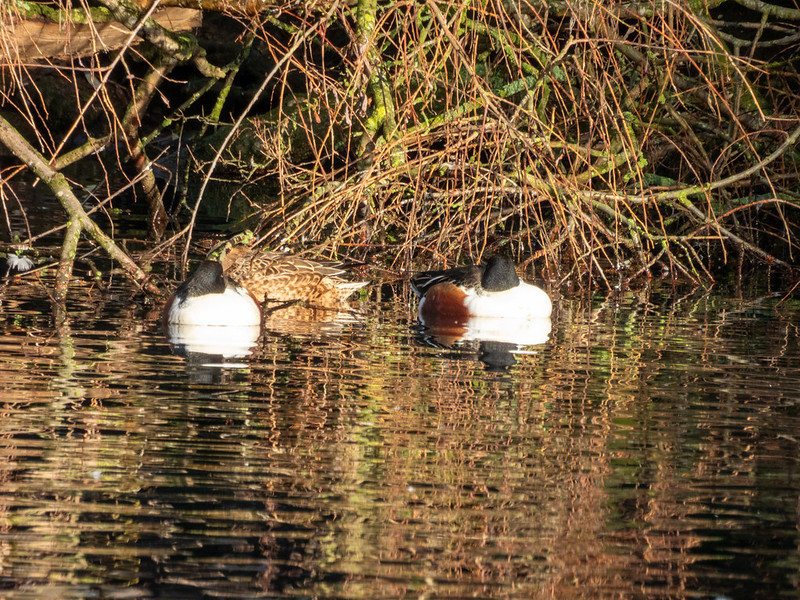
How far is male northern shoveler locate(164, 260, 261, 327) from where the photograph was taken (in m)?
8.82

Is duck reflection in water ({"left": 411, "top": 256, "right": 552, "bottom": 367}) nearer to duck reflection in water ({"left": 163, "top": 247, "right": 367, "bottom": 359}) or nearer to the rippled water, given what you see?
duck reflection in water ({"left": 163, "top": 247, "right": 367, "bottom": 359})

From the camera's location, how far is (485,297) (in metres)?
9.98

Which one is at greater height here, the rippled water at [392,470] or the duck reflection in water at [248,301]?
the duck reflection in water at [248,301]

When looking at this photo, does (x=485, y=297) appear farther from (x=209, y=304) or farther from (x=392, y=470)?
(x=392, y=470)

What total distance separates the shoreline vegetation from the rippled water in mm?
1794

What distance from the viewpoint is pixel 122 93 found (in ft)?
62.4

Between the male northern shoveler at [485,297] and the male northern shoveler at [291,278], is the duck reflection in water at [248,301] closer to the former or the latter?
the male northern shoveler at [291,278]

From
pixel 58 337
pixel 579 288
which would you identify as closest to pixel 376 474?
pixel 58 337

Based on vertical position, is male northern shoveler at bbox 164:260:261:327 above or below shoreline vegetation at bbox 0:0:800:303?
below

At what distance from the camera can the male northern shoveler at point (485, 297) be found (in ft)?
32.2

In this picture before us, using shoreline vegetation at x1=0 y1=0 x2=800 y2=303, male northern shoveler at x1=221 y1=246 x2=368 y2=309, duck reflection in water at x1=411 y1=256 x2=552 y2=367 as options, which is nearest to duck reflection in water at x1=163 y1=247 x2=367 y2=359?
male northern shoveler at x1=221 y1=246 x2=368 y2=309

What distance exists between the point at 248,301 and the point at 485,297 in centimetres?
206

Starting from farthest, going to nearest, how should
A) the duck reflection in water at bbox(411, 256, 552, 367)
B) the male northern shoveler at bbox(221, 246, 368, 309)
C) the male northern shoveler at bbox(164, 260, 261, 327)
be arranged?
the male northern shoveler at bbox(221, 246, 368, 309) < the duck reflection in water at bbox(411, 256, 552, 367) < the male northern shoveler at bbox(164, 260, 261, 327)

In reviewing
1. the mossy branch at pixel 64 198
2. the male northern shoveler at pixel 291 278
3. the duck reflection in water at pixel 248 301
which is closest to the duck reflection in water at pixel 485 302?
the duck reflection in water at pixel 248 301
